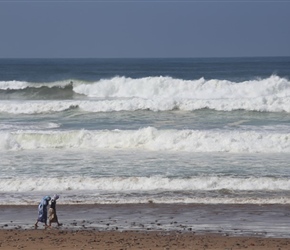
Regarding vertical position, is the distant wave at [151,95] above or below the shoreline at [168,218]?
above

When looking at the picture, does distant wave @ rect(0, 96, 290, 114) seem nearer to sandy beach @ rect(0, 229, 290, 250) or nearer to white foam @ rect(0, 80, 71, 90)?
white foam @ rect(0, 80, 71, 90)

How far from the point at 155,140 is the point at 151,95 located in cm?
1812

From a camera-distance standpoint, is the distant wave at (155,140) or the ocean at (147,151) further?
the distant wave at (155,140)

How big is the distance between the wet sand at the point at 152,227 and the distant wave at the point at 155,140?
7265 millimetres

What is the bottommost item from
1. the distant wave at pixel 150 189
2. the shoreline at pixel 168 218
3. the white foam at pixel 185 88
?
the shoreline at pixel 168 218

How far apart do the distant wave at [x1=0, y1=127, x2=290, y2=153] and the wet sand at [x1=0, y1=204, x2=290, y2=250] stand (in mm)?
7265

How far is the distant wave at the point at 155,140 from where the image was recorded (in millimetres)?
22438

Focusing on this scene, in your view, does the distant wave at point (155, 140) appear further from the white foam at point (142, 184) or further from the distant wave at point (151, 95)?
the distant wave at point (151, 95)

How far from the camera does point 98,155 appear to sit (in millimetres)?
22047

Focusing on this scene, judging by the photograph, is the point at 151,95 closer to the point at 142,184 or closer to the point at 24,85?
the point at 24,85

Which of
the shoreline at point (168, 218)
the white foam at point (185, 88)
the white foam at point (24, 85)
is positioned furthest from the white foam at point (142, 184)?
the white foam at point (24, 85)

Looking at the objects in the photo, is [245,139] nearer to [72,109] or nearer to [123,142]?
[123,142]

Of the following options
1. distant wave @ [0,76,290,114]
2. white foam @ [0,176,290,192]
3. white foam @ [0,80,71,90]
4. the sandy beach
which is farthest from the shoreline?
white foam @ [0,80,71,90]

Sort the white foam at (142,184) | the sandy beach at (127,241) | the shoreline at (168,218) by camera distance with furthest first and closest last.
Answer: the white foam at (142,184)
the shoreline at (168,218)
the sandy beach at (127,241)
